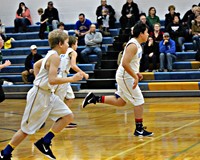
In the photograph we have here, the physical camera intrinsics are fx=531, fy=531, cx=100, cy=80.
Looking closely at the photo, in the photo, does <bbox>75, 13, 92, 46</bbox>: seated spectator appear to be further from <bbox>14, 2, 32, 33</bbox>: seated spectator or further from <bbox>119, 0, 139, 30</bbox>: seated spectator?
<bbox>14, 2, 32, 33</bbox>: seated spectator

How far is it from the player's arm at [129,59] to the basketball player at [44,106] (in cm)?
167

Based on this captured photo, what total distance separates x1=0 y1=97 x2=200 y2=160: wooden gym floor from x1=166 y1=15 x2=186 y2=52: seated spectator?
15.5 ft

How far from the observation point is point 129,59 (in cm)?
805

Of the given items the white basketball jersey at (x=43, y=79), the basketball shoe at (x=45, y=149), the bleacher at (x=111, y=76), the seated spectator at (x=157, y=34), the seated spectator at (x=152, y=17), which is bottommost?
the bleacher at (x=111, y=76)

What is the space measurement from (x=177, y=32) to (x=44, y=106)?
38.4 feet

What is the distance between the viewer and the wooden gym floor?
6.92 meters

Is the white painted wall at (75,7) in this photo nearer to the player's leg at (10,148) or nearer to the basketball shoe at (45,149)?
the basketball shoe at (45,149)

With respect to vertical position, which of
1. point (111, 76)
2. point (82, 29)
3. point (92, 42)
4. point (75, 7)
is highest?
point (75, 7)

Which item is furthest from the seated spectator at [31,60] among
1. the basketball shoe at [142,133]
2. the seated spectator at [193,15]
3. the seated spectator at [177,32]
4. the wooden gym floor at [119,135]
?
the basketball shoe at [142,133]

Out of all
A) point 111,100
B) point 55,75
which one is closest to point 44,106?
point 55,75

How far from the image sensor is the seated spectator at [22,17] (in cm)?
2108

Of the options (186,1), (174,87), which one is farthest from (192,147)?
(186,1)

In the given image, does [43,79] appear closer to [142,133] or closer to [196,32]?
[142,133]

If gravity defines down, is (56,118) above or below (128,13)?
below
